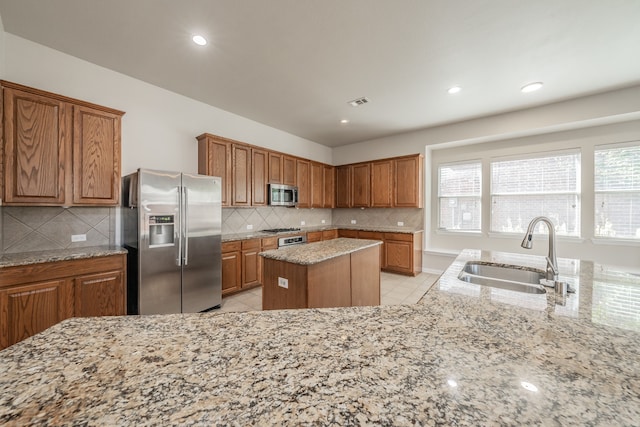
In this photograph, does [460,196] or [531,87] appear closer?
[531,87]

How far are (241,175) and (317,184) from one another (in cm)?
201

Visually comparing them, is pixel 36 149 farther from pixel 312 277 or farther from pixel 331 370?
pixel 331 370

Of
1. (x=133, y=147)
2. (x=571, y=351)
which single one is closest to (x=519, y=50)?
(x=571, y=351)

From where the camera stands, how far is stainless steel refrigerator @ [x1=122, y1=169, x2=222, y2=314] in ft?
8.36

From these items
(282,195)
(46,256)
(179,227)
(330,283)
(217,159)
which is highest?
(217,159)

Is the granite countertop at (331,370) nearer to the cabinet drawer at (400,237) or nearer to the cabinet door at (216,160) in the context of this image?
the cabinet door at (216,160)

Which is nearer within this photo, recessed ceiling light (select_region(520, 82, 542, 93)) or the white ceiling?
the white ceiling

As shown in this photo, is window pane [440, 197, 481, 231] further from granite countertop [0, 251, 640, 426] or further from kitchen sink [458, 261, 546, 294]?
granite countertop [0, 251, 640, 426]

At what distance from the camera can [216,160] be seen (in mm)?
3594

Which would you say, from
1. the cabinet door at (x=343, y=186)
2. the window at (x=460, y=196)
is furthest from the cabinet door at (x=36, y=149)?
the window at (x=460, y=196)

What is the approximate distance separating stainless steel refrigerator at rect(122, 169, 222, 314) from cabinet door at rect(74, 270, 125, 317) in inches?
6.4

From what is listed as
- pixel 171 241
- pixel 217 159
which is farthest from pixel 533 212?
pixel 171 241

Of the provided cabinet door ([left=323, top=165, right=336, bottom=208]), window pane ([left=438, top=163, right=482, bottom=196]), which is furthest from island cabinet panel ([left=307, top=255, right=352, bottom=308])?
window pane ([left=438, top=163, right=482, bottom=196])

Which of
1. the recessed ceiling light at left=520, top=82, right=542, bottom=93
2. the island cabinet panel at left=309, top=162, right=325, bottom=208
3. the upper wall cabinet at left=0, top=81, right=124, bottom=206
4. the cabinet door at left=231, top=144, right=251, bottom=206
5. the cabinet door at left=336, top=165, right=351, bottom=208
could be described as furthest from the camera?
the cabinet door at left=336, top=165, right=351, bottom=208
